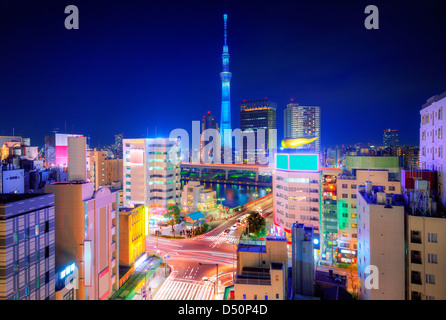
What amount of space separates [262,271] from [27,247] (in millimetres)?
5730

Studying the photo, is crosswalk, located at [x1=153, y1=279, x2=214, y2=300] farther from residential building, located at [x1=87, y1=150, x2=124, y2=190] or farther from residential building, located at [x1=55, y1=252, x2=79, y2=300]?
residential building, located at [x1=87, y1=150, x2=124, y2=190]

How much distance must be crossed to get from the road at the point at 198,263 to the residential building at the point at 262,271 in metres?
1.69

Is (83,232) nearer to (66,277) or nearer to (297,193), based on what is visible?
(66,277)

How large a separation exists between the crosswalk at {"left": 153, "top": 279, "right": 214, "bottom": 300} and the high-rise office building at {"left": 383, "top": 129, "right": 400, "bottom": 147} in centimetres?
5475

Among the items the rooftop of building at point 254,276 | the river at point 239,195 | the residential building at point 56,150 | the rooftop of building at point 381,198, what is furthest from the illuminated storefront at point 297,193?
the residential building at point 56,150

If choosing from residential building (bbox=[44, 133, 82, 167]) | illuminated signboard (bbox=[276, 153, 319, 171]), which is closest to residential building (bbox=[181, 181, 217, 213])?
illuminated signboard (bbox=[276, 153, 319, 171])

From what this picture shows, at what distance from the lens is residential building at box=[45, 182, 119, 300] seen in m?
6.44

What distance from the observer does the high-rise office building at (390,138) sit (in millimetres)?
52306

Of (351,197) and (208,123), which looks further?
(208,123)

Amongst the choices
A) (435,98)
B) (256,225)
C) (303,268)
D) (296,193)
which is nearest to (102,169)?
(256,225)

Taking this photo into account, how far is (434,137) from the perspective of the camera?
24.8 ft
